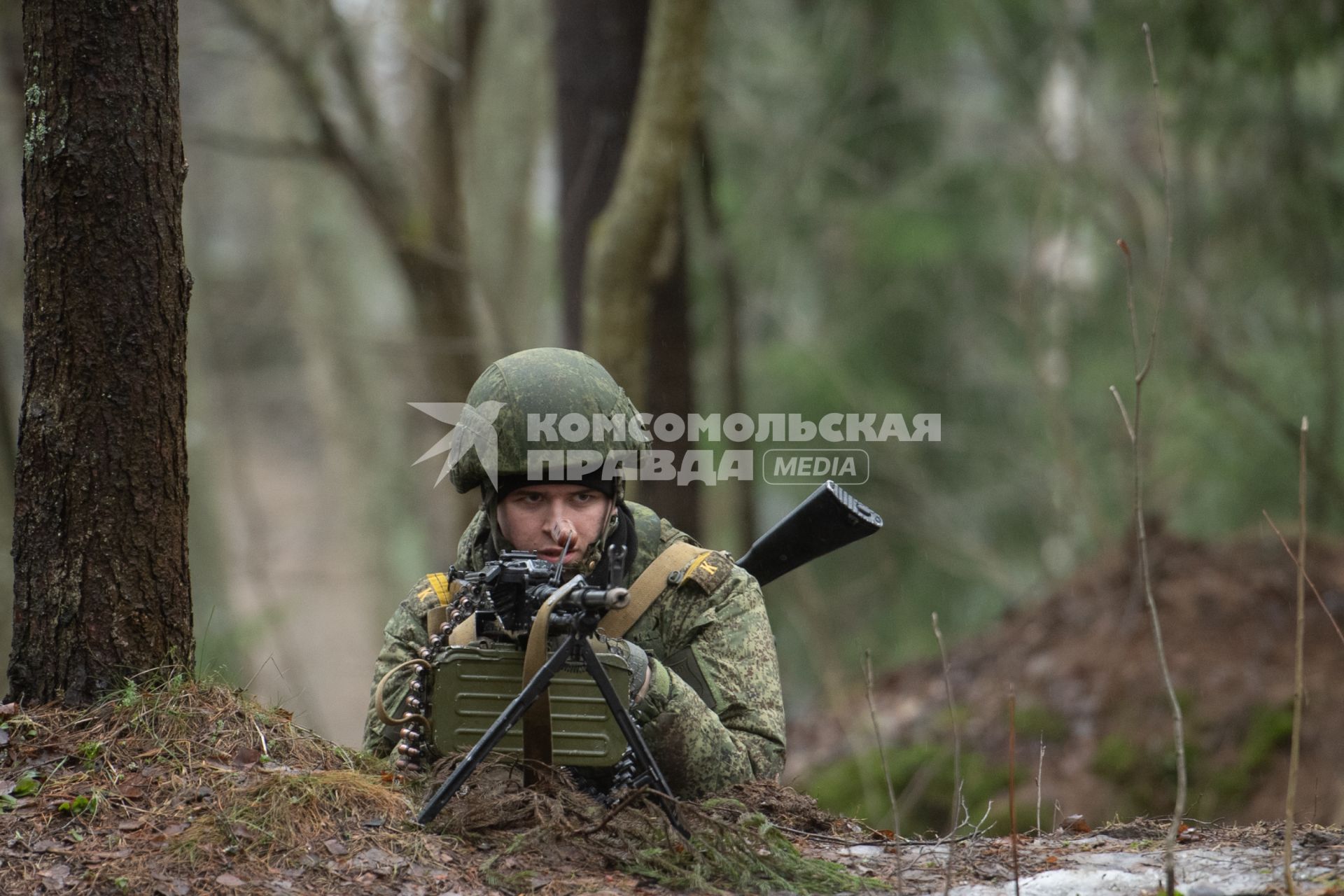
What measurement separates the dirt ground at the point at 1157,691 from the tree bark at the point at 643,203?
11.0 feet

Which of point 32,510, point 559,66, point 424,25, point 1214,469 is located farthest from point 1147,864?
point 424,25

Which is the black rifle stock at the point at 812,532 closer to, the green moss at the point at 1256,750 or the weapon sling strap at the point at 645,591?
the weapon sling strap at the point at 645,591

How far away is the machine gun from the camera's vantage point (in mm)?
2830

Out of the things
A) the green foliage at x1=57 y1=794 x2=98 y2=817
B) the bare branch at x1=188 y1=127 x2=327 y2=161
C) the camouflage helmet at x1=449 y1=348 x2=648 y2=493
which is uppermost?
the bare branch at x1=188 y1=127 x2=327 y2=161

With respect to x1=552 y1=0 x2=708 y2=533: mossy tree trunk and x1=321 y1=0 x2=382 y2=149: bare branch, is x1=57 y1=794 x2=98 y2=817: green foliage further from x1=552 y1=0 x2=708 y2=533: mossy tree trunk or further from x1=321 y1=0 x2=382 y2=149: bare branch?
x1=321 y1=0 x2=382 y2=149: bare branch

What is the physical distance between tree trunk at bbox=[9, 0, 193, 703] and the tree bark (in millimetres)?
3424

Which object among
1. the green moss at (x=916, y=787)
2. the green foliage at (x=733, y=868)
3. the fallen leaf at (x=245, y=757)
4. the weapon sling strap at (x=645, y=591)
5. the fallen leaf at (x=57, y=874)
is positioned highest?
the weapon sling strap at (x=645, y=591)

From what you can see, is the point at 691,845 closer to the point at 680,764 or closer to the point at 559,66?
the point at 680,764

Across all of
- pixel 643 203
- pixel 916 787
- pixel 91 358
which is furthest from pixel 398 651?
pixel 916 787

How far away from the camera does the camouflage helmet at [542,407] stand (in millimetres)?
3480

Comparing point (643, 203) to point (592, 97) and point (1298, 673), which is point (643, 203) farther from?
point (1298, 673)

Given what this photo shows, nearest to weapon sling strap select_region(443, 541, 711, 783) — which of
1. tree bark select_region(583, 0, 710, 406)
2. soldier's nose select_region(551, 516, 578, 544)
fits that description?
soldier's nose select_region(551, 516, 578, 544)

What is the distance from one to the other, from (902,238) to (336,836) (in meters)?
8.72

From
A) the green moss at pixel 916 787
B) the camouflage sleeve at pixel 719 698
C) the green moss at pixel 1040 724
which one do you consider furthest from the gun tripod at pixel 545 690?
the green moss at pixel 1040 724
